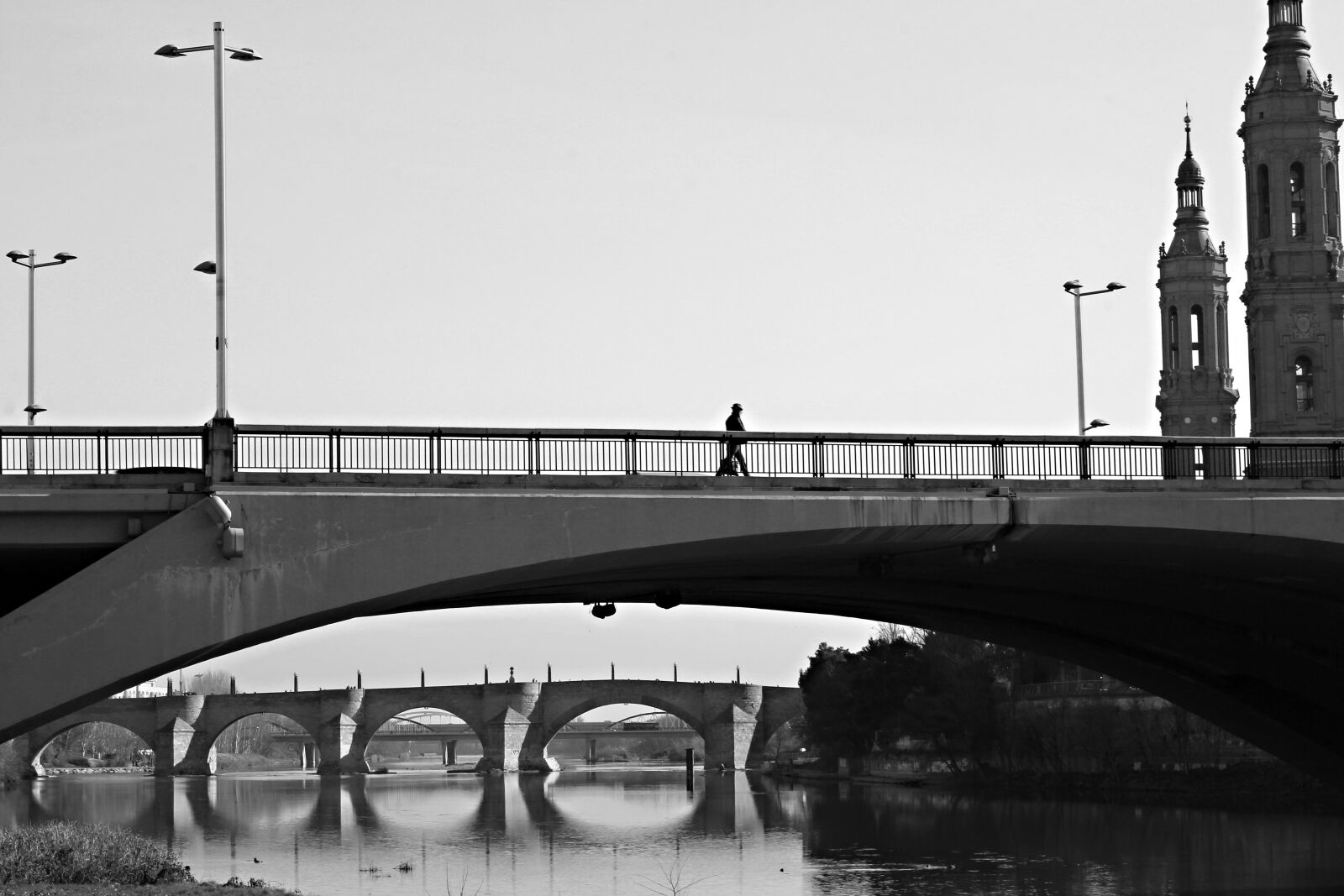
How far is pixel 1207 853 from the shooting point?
180ft

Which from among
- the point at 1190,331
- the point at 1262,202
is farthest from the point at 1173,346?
the point at 1262,202

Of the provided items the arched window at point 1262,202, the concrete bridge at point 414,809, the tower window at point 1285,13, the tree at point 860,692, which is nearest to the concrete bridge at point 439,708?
the concrete bridge at point 414,809

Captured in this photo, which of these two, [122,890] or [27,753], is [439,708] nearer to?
[27,753]

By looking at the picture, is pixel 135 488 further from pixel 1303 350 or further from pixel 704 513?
pixel 1303 350

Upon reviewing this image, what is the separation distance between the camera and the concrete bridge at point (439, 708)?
143 metres

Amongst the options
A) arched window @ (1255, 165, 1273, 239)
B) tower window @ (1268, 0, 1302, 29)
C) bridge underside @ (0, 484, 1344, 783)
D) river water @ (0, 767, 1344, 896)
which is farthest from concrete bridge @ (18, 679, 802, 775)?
bridge underside @ (0, 484, 1344, 783)

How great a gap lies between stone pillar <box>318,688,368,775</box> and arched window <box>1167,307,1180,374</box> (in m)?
74.6

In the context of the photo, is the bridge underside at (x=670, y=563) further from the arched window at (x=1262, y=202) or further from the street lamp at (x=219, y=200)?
the arched window at (x=1262, y=202)

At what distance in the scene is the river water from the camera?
4975 cm

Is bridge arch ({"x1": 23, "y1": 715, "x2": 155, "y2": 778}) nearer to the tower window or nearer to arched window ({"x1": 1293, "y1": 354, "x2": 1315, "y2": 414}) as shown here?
arched window ({"x1": 1293, "y1": 354, "x2": 1315, "y2": 414})

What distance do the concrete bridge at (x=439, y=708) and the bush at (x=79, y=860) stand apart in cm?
10912

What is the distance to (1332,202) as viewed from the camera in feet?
301

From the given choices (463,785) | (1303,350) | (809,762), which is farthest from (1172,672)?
(463,785)

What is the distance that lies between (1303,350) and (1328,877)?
4789cm
